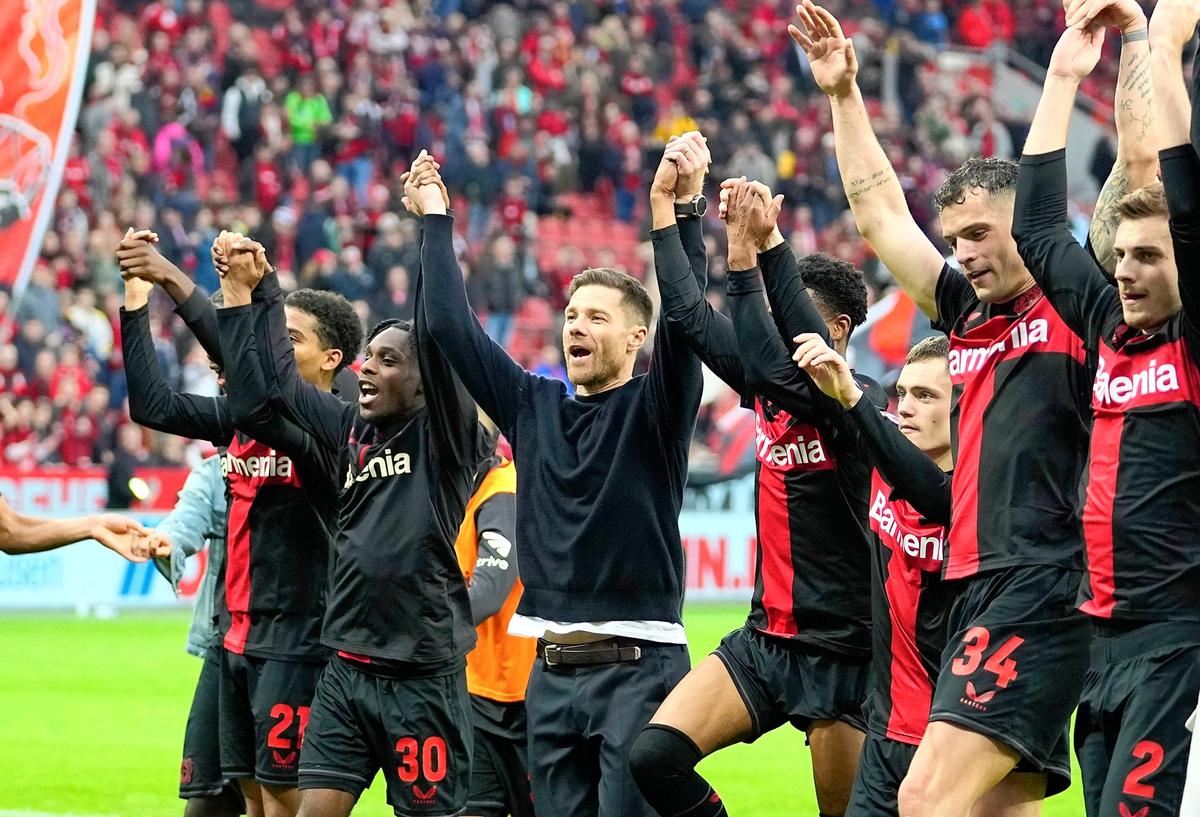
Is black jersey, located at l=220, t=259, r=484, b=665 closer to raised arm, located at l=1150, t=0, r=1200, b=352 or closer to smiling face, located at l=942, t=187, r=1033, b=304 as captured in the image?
smiling face, located at l=942, t=187, r=1033, b=304

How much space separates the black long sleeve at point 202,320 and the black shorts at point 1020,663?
3509 mm

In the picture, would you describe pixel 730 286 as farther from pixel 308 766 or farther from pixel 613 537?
pixel 308 766

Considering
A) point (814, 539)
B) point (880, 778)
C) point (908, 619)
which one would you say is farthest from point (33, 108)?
point (880, 778)

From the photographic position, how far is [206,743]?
7160 mm

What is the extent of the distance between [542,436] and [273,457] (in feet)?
5.33

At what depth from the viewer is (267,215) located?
2334 cm

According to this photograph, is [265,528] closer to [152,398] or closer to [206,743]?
[152,398]

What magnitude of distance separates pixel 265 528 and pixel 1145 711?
12.5ft

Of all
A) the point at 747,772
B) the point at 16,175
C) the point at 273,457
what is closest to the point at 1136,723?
the point at 273,457

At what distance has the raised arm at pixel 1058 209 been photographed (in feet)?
15.5

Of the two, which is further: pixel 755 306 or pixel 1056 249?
pixel 755 306

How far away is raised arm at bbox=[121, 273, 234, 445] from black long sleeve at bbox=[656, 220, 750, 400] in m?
2.32

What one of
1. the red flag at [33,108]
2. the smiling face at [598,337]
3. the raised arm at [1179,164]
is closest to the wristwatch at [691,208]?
the smiling face at [598,337]

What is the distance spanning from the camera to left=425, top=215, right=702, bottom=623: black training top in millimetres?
5523
